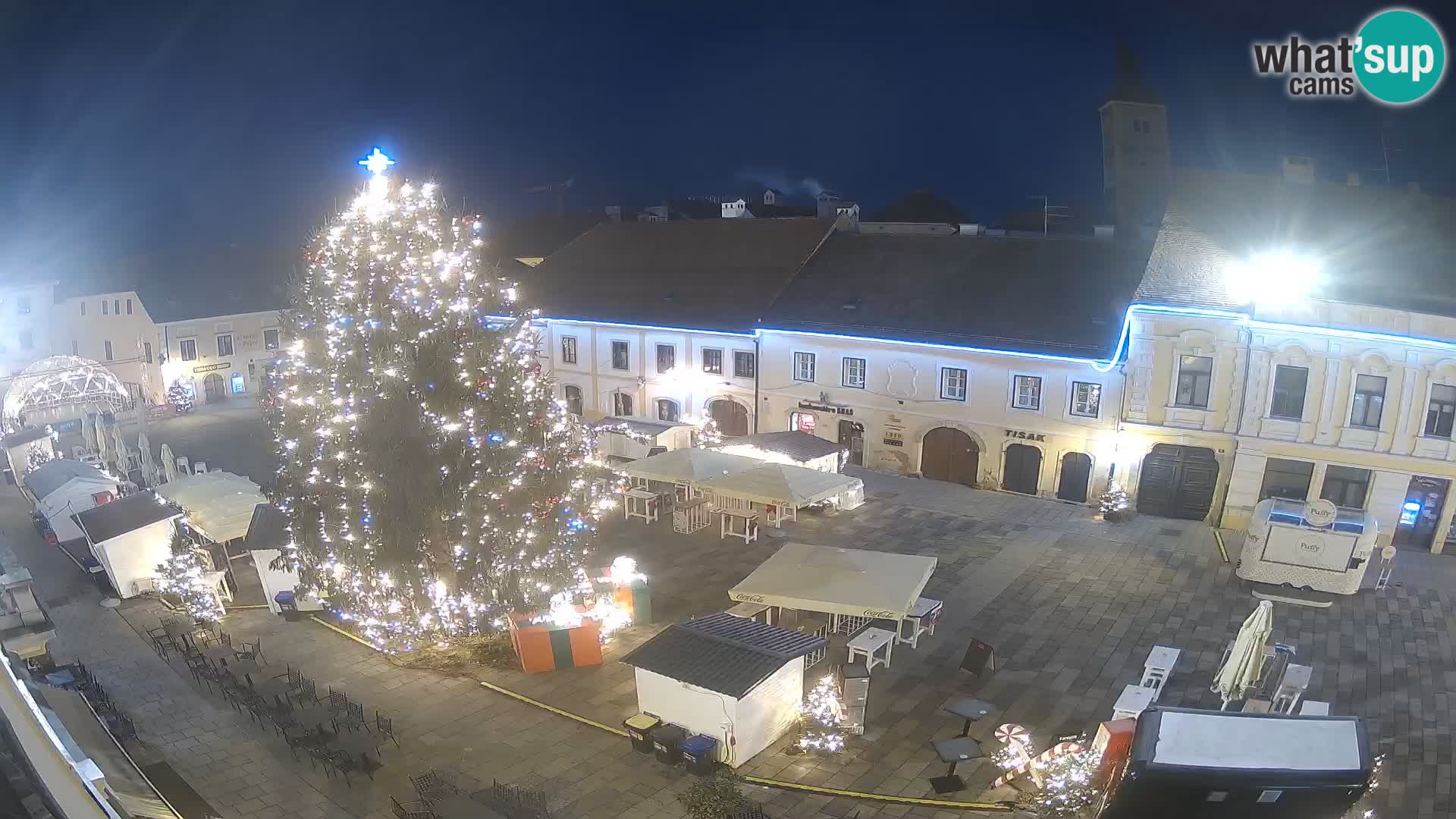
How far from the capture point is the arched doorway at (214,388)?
47312 mm

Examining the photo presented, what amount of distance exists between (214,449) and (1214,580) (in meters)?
37.5

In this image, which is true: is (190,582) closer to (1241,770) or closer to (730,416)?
(730,416)

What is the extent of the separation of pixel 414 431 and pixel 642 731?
23.3 feet

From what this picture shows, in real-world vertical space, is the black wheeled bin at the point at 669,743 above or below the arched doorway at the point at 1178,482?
below

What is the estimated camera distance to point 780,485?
2356cm

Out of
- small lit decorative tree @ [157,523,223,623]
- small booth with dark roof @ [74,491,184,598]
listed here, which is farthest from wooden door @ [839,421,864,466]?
small booth with dark roof @ [74,491,184,598]

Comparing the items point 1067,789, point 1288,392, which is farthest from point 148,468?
point 1288,392

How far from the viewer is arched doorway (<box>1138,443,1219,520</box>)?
25.6 metres

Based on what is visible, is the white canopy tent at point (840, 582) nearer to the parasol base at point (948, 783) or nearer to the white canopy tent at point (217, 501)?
the parasol base at point (948, 783)

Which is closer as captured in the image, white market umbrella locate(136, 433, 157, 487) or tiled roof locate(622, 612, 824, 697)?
tiled roof locate(622, 612, 824, 697)

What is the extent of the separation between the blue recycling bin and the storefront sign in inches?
730

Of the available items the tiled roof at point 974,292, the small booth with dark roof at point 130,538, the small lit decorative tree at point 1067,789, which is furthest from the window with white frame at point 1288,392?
the small booth with dark roof at point 130,538

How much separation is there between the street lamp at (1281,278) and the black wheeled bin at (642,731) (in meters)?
19.8

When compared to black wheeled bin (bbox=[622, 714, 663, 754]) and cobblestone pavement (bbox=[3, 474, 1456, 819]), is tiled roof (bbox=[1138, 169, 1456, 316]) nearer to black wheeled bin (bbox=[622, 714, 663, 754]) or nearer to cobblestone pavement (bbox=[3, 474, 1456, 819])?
cobblestone pavement (bbox=[3, 474, 1456, 819])
